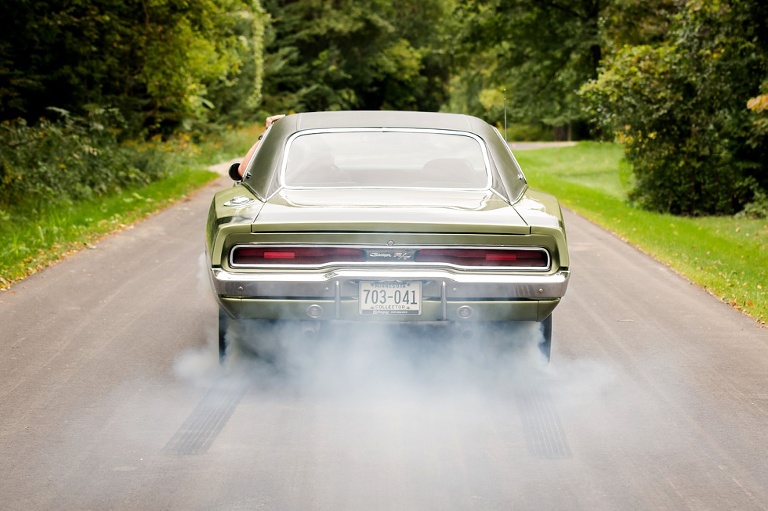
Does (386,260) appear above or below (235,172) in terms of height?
below

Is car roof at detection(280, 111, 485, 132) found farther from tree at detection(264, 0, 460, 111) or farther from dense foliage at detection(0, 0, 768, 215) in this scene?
tree at detection(264, 0, 460, 111)

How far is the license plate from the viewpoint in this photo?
5.77 meters

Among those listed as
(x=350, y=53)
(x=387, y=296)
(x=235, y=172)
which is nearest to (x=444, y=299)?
(x=387, y=296)

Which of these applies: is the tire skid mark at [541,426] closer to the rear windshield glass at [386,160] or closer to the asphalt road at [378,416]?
the asphalt road at [378,416]

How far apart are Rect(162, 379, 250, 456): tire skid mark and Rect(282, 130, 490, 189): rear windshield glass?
1.33 meters

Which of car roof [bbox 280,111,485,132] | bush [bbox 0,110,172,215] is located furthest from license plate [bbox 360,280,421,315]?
bush [bbox 0,110,172,215]

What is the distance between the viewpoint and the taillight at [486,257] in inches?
230

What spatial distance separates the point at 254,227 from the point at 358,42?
61584mm

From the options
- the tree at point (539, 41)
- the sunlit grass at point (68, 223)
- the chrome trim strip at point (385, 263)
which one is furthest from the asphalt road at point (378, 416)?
the tree at point (539, 41)

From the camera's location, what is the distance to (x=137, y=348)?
728 centimetres

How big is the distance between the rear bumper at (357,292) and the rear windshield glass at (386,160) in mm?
998

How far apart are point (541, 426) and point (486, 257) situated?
100 centimetres

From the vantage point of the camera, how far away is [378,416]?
18.4 ft

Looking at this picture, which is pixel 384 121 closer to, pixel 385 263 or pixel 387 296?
pixel 385 263
